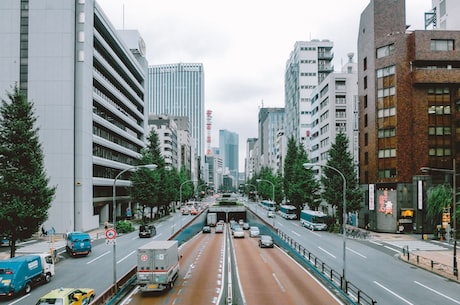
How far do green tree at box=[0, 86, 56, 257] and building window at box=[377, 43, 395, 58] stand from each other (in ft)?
175

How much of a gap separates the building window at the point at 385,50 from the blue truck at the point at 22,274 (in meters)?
57.3

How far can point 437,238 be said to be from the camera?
5656 centimetres

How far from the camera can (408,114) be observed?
62.9 meters

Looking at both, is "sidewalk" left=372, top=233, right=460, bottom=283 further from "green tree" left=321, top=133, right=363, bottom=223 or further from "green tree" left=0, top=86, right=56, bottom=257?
"green tree" left=0, top=86, right=56, bottom=257

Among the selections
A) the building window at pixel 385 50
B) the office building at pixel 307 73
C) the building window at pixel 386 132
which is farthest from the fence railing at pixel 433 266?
the office building at pixel 307 73

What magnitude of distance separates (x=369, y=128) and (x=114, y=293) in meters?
54.6

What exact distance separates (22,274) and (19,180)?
11.3 m

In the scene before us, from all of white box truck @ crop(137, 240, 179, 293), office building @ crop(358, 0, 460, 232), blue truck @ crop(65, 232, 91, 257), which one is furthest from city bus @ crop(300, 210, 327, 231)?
white box truck @ crop(137, 240, 179, 293)

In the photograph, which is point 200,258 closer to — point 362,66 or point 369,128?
point 369,128

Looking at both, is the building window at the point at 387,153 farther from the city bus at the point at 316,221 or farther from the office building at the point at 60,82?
the office building at the point at 60,82

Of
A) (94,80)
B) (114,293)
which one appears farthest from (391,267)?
(94,80)

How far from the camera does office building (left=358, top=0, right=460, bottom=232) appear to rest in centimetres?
6197

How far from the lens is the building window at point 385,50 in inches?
2539

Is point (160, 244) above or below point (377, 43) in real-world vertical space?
below
